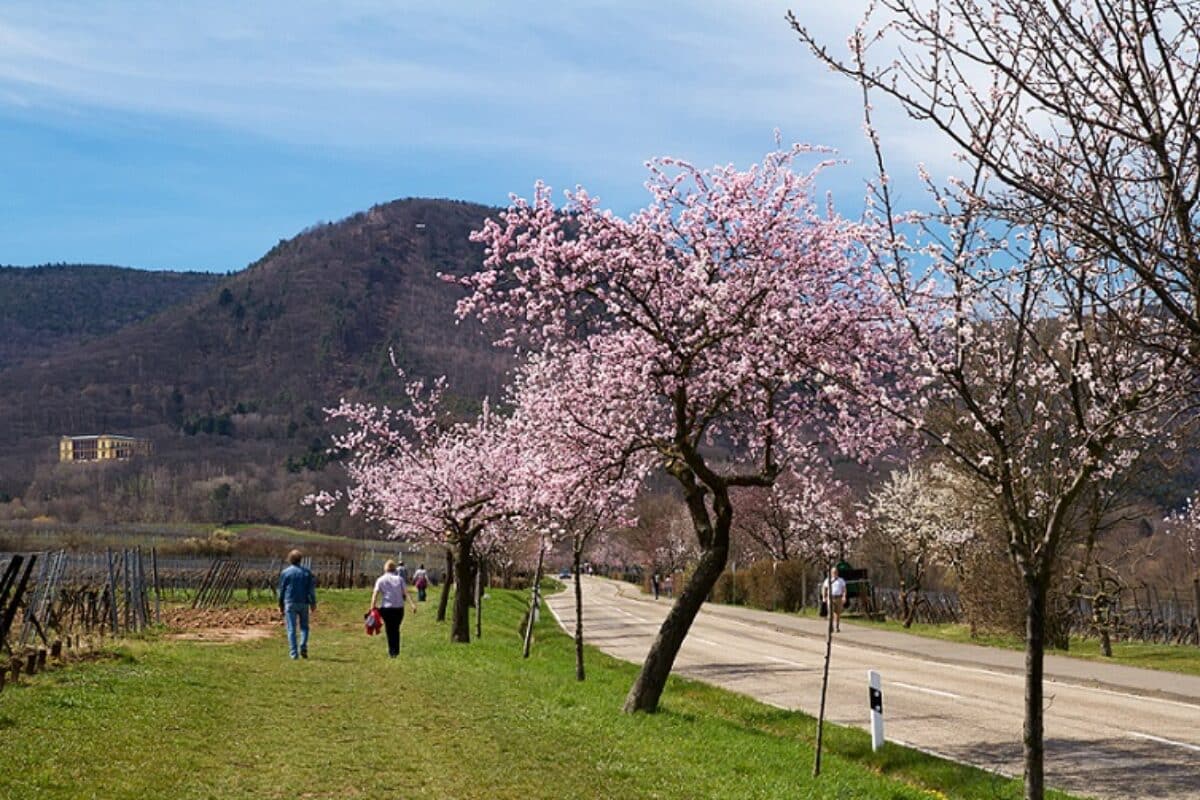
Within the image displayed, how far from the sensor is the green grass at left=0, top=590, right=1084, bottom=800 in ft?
33.8

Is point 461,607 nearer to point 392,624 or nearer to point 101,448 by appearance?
point 392,624

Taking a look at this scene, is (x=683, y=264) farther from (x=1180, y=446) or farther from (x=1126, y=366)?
(x=1126, y=366)

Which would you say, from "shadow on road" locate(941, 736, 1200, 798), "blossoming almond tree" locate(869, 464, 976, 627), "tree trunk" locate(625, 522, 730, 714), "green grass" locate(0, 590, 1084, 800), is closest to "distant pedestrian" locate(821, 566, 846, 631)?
"tree trunk" locate(625, 522, 730, 714)

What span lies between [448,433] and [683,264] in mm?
25103

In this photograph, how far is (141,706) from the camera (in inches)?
546

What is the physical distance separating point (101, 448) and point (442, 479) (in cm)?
17275

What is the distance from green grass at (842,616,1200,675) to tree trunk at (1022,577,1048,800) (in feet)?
57.6

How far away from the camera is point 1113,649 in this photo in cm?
3209

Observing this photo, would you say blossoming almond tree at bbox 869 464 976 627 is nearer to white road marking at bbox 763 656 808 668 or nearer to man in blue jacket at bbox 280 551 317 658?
white road marking at bbox 763 656 808 668

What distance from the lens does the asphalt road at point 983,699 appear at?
43.2 ft

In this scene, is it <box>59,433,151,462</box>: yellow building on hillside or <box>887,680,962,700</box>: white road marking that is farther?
<box>59,433,151,462</box>: yellow building on hillside

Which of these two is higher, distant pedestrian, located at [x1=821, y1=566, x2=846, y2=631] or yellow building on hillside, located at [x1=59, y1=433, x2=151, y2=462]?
yellow building on hillside, located at [x1=59, y1=433, x2=151, y2=462]

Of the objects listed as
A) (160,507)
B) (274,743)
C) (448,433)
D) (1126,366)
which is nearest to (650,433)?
(274,743)

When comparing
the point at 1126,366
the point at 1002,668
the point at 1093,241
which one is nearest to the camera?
the point at 1093,241
